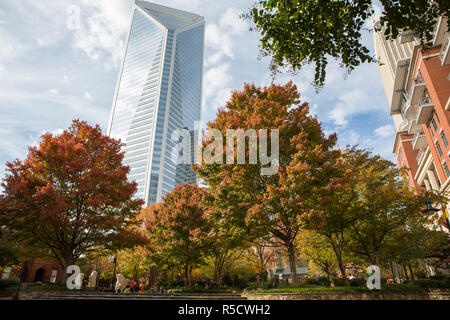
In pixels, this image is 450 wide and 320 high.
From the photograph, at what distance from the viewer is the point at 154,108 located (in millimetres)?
158750

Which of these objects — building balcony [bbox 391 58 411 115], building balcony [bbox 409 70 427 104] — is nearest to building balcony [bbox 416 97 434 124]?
building balcony [bbox 409 70 427 104]

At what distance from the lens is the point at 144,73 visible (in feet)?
590

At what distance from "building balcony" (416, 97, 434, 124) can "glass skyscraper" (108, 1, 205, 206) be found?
4698 inches

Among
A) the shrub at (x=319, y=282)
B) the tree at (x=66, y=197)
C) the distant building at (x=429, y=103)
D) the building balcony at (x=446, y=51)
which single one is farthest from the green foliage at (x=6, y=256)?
the building balcony at (x=446, y=51)

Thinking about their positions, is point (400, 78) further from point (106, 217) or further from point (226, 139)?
point (106, 217)

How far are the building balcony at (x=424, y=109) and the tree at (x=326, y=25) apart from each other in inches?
1198

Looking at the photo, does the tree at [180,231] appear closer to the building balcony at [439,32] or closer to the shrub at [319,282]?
the shrub at [319,282]

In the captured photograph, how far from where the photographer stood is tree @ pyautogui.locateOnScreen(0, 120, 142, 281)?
14.4 m

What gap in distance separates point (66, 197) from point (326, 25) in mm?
16928
